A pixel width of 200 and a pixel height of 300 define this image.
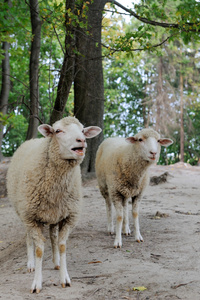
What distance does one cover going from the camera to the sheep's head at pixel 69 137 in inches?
145

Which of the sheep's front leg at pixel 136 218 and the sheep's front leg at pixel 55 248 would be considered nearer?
the sheep's front leg at pixel 55 248

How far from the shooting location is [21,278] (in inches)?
161

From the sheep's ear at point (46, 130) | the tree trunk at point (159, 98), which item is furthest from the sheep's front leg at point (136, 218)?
the tree trunk at point (159, 98)

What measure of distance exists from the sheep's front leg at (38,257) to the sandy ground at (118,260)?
8 centimetres

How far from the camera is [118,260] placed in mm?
4598

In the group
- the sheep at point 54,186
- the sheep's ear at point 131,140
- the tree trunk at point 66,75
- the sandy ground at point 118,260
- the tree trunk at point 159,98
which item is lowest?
the sandy ground at point 118,260

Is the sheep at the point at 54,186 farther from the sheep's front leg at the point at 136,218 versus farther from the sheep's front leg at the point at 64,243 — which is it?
the sheep's front leg at the point at 136,218

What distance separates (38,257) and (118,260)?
47.4 inches

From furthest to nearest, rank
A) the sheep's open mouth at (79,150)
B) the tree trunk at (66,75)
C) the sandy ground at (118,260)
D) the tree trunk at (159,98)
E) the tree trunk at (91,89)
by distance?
the tree trunk at (159,98) → the tree trunk at (91,89) → the tree trunk at (66,75) → the sheep's open mouth at (79,150) → the sandy ground at (118,260)

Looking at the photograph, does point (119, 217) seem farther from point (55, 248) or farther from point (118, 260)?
point (55, 248)

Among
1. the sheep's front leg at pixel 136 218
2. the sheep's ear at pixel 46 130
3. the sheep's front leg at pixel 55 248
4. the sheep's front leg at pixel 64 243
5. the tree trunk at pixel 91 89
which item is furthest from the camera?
the tree trunk at pixel 91 89

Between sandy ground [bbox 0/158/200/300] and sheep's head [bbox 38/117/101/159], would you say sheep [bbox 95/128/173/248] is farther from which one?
sheep's head [bbox 38/117/101/159]

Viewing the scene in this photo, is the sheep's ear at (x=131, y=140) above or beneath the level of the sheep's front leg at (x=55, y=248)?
above

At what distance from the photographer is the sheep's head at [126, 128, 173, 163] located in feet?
17.5
